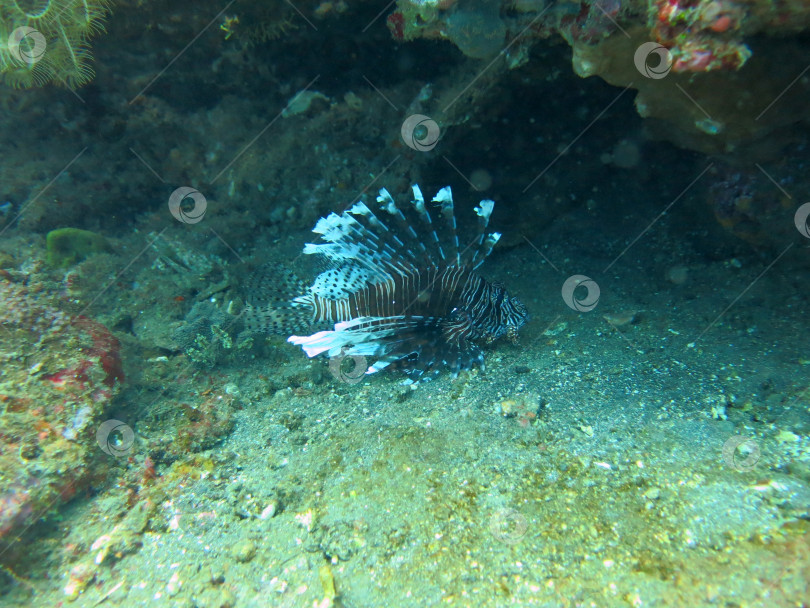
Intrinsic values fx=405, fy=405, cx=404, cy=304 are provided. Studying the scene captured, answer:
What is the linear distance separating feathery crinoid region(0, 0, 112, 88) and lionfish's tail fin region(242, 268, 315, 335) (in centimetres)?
330

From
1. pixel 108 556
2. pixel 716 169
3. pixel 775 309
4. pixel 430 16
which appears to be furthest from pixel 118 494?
pixel 716 169

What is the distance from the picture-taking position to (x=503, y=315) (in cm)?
418

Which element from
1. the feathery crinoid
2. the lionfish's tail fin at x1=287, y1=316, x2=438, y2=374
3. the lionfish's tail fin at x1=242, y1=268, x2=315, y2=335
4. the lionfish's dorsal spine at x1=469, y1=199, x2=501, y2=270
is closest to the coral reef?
the lionfish's dorsal spine at x1=469, y1=199, x2=501, y2=270

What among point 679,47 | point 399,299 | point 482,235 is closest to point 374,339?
point 399,299

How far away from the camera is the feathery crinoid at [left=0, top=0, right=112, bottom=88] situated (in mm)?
4105

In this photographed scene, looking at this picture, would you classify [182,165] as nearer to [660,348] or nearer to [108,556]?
[108,556]

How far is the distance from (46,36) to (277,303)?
3796 mm

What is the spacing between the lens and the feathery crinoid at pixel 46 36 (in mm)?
4105

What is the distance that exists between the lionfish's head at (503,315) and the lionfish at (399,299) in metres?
0.01

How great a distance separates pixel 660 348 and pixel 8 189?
9.51 metres

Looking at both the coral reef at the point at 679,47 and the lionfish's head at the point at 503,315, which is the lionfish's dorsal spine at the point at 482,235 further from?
the coral reef at the point at 679,47

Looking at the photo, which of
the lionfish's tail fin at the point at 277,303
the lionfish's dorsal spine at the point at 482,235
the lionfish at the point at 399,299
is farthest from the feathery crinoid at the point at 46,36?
the lionfish's dorsal spine at the point at 482,235

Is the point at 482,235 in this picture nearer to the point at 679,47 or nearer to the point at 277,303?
the point at 679,47

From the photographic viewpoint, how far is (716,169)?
14.7ft
